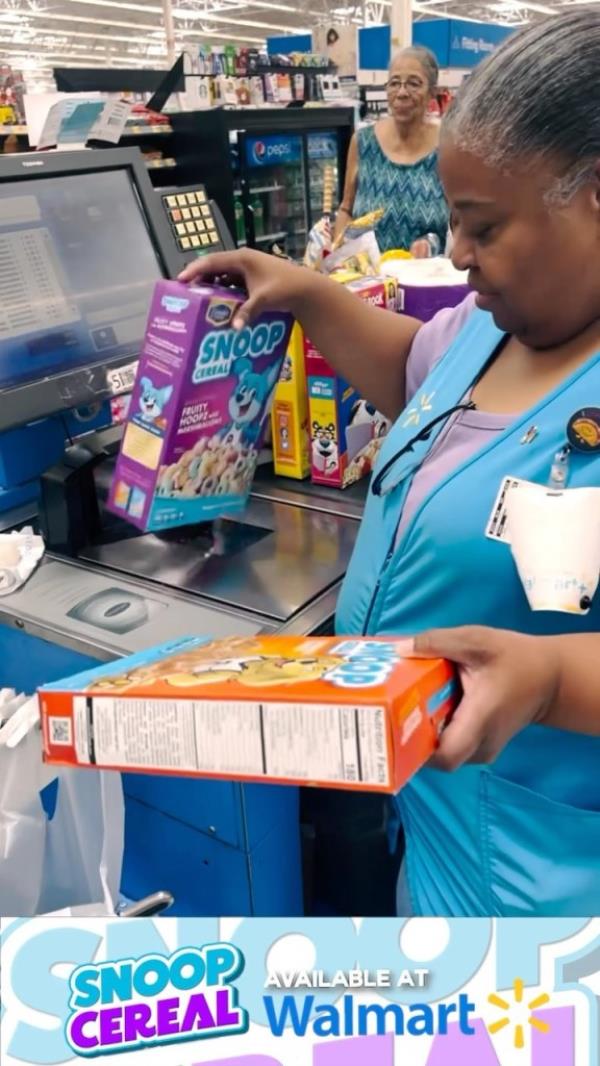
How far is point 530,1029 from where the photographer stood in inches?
24.2

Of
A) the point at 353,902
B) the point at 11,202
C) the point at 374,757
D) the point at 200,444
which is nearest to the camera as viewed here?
the point at 374,757

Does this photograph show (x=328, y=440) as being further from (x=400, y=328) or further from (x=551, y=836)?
(x=551, y=836)

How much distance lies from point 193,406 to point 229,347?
0.10m

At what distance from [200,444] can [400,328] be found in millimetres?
350

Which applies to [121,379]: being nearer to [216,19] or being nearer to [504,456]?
[504,456]

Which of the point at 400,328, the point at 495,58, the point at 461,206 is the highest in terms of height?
the point at 495,58

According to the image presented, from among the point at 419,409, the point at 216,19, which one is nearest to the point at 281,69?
the point at 419,409

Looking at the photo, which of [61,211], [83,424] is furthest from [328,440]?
[61,211]

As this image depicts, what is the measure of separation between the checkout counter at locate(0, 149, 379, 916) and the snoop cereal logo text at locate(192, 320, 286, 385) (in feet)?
0.81

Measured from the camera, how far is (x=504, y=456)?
0.85 m

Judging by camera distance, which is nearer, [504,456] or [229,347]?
[504,456]

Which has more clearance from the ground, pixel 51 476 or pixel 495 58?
pixel 495 58

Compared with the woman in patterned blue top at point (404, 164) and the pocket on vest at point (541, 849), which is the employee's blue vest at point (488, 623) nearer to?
the pocket on vest at point (541, 849)

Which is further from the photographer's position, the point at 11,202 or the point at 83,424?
the point at 83,424
